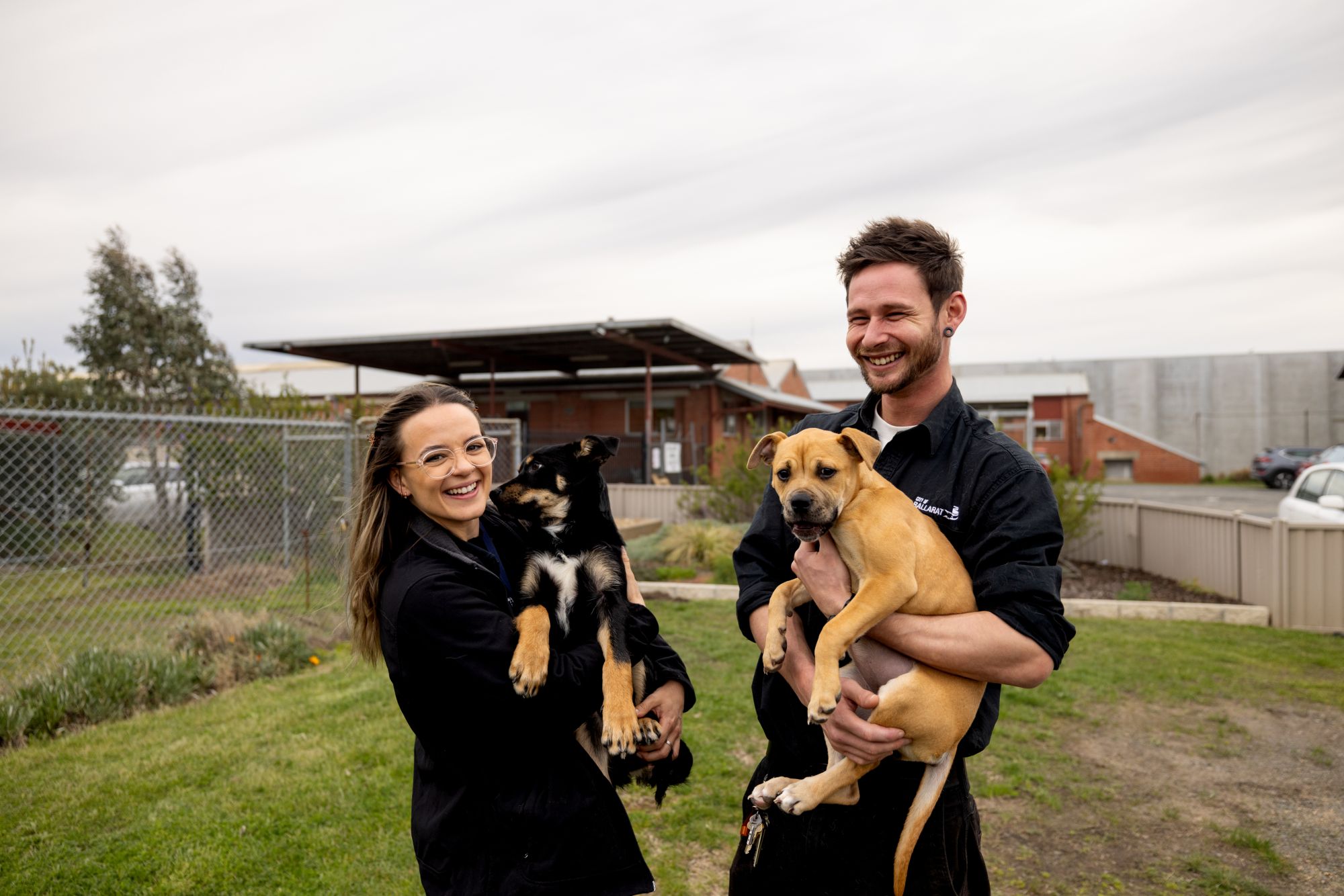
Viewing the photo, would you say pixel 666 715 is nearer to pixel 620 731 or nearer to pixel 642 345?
pixel 620 731

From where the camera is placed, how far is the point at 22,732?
5.55 m

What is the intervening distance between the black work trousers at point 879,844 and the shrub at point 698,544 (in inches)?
384

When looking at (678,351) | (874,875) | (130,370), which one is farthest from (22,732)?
(678,351)

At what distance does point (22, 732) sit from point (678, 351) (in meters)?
19.5

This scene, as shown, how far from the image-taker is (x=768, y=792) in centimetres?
236

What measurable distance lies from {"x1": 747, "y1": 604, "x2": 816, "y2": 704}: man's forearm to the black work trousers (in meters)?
0.34

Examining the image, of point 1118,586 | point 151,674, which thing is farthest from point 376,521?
point 1118,586

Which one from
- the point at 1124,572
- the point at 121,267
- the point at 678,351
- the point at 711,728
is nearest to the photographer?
the point at 711,728

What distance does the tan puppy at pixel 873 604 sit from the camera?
207cm

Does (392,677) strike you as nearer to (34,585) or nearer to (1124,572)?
(34,585)

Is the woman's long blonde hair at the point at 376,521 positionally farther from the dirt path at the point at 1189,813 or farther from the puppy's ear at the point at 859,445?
the dirt path at the point at 1189,813

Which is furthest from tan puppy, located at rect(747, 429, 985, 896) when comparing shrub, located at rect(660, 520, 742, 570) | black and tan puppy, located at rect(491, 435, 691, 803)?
shrub, located at rect(660, 520, 742, 570)

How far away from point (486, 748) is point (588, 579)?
0.73 metres

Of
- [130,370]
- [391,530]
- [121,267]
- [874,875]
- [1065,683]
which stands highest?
[121,267]
